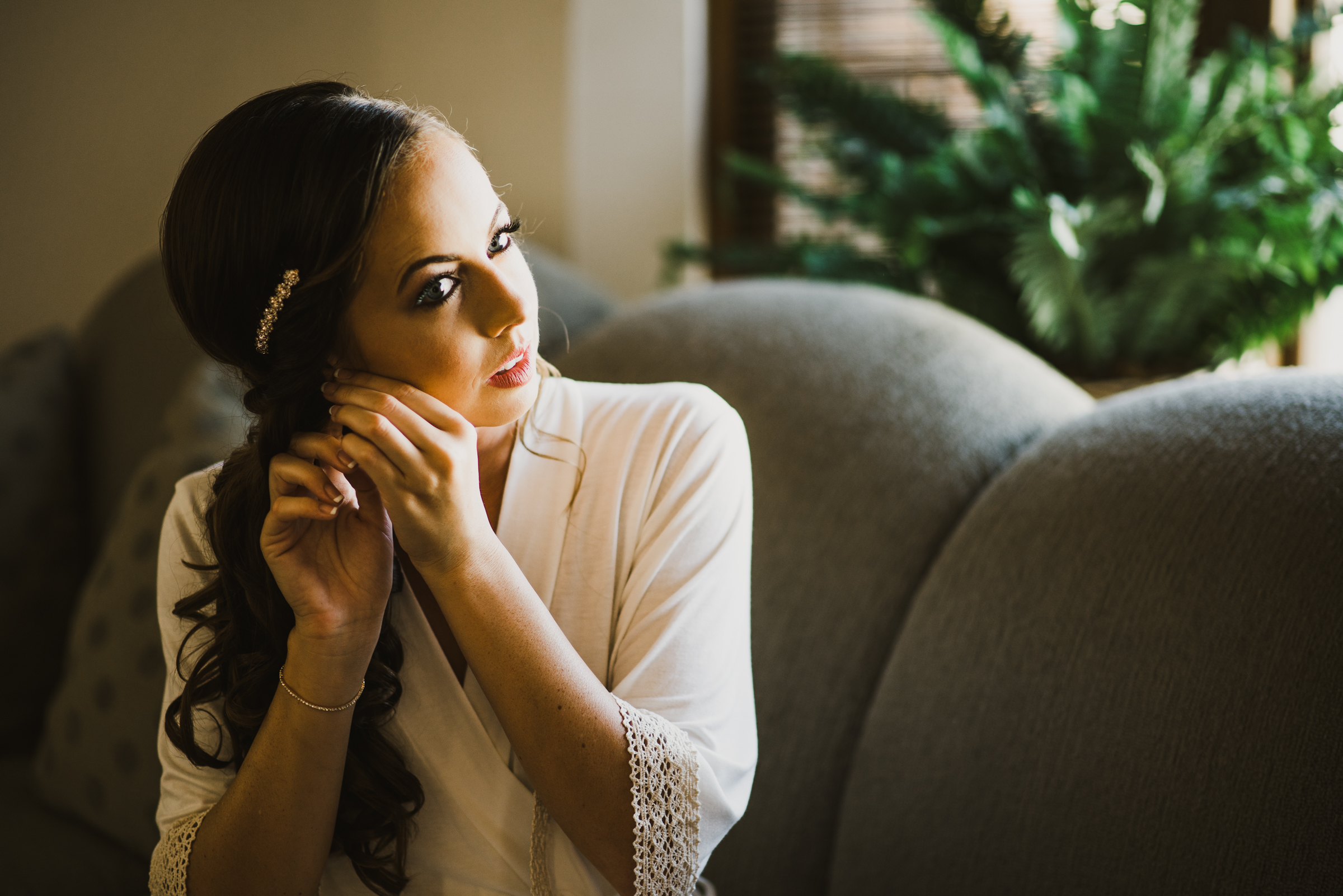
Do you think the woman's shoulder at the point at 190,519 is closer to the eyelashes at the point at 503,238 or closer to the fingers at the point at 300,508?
the fingers at the point at 300,508

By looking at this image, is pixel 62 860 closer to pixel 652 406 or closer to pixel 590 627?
pixel 590 627

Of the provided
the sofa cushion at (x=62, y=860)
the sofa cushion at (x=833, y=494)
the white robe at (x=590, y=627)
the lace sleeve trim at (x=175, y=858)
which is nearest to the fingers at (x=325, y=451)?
the white robe at (x=590, y=627)

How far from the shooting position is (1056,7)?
67.4 inches

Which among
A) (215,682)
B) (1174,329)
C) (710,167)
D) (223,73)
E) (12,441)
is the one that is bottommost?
(12,441)

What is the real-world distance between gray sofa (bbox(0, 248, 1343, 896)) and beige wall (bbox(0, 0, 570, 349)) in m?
0.39

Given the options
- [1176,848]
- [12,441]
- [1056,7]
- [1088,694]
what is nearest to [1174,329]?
[1056,7]

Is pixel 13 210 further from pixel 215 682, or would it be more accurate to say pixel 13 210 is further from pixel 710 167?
pixel 710 167

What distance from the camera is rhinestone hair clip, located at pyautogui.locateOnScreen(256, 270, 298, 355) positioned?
0.70m

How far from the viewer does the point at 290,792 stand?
2.67 ft

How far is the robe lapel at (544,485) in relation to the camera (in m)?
0.92

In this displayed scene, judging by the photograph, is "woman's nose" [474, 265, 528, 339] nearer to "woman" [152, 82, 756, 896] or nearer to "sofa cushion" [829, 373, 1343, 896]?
"woman" [152, 82, 756, 896]

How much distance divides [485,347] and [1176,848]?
79 centimetres

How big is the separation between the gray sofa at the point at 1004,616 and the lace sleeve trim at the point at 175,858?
63 cm

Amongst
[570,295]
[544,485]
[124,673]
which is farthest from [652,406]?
[124,673]
